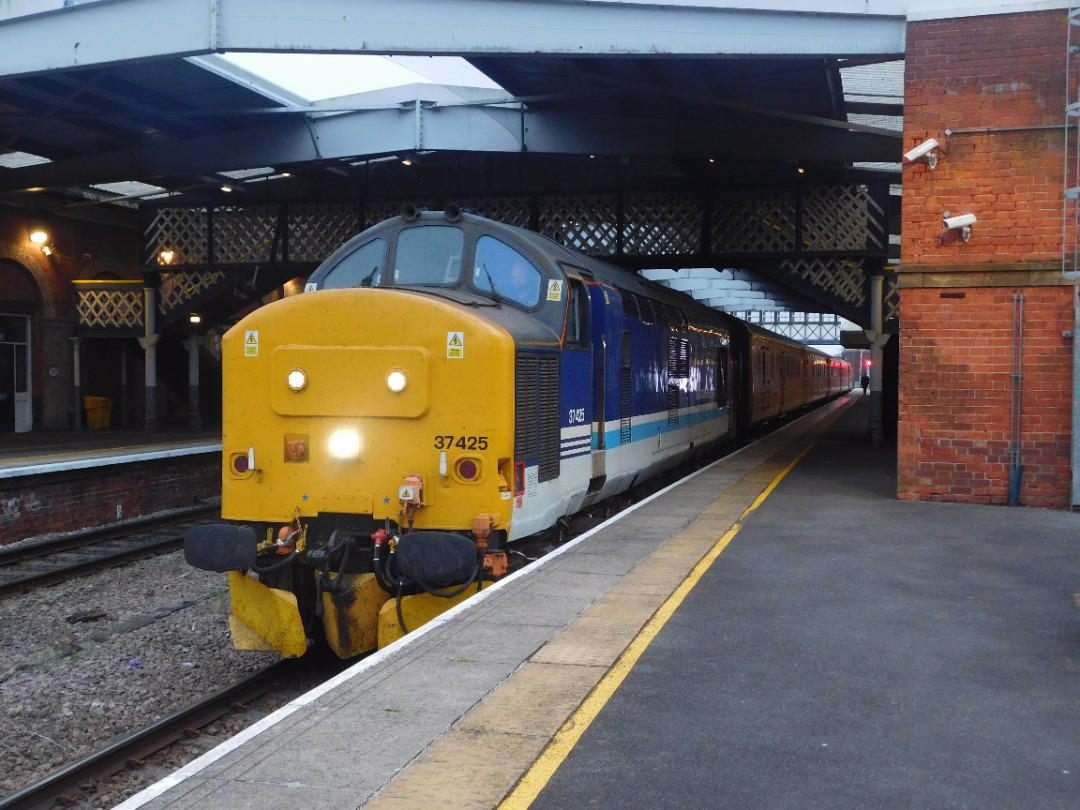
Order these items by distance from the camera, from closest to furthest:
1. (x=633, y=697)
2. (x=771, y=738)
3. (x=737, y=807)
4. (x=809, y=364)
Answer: (x=737, y=807) → (x=771, y=738) → (x=633, y=697) → (x=809, y=364)

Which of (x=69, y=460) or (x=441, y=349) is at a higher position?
(x=441, y=349)

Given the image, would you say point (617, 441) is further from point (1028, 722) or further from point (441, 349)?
point (1028, 722)

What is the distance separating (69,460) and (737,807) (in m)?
14.2

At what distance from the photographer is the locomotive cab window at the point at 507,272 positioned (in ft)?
27.4

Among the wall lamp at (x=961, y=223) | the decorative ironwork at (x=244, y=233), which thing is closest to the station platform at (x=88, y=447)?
the decorative ironwork at (x=244, y=233)

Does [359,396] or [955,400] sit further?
[955,400]

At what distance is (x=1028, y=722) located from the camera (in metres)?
4.68

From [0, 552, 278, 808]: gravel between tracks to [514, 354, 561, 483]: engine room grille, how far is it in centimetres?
278

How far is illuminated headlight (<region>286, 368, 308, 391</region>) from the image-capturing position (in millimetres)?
7285

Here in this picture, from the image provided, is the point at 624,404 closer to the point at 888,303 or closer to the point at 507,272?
the point at 507,272

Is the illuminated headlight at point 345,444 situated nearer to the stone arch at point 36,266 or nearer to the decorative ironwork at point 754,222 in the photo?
the decorative ironwork at point 754,222

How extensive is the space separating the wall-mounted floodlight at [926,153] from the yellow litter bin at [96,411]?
20.7m

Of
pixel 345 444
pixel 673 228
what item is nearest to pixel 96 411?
pixel 673 228

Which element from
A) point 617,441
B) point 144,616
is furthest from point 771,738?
point 144,616
